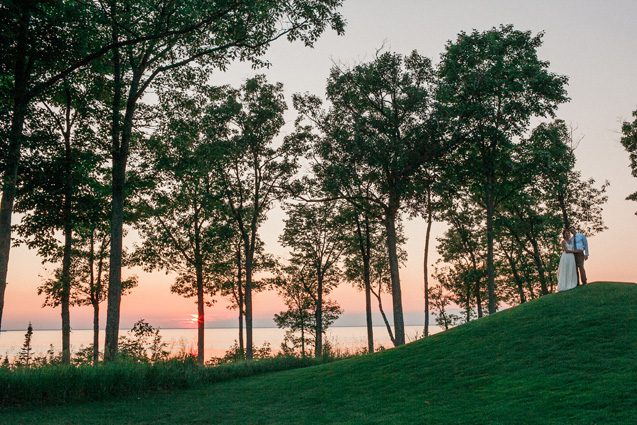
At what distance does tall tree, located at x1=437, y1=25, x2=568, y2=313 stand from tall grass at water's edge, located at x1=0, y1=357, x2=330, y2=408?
20268mm

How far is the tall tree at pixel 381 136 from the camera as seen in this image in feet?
106

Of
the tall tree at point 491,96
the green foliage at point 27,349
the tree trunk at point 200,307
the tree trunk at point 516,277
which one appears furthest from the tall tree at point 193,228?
the tree trunk at point 516,277

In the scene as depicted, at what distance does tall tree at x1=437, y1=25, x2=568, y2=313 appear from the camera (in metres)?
31.5

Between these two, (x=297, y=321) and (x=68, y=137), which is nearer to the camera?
(x=68, y=137)

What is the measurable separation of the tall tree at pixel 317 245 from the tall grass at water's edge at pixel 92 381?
25.9m

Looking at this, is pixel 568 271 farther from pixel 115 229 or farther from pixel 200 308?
pixel 200 308

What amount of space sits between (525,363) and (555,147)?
24886mm

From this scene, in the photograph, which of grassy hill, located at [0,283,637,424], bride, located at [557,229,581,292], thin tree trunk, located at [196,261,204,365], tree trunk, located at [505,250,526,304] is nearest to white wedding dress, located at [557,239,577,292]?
bride, located at [557,229,581,292]

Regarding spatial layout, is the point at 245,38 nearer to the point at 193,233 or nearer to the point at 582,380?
the point at 582,380

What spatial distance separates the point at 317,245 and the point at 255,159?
1655 cm

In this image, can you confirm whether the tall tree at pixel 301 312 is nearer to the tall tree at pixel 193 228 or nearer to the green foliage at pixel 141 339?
the tall tree at pixel 193 228

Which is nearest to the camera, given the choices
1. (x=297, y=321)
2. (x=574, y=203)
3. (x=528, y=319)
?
(x=528, y=319)

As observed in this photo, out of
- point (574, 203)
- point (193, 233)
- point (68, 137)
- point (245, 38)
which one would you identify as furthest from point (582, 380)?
point (574, 203)

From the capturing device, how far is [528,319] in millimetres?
17984
